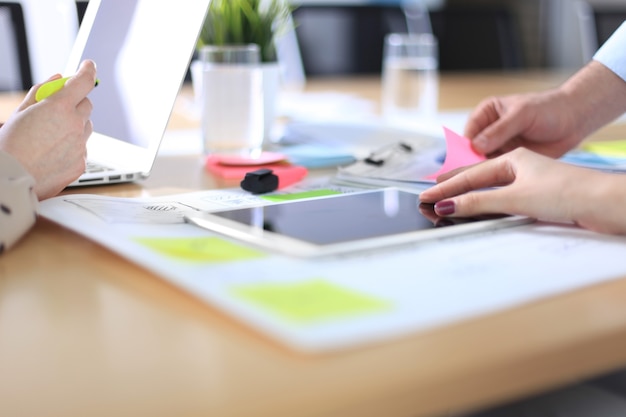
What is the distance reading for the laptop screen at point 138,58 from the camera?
933 mm

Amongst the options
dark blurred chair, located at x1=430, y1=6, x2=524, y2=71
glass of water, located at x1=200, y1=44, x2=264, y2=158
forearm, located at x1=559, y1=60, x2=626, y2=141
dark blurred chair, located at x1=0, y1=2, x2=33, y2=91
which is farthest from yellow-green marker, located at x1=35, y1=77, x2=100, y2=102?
dark blurred chair, located at x1=430, y1=6, x2=524, y2=71

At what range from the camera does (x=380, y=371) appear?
397 mm

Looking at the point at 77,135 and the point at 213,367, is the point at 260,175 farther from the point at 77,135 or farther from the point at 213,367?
the point at 213,367

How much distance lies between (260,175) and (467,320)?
1.43 feet

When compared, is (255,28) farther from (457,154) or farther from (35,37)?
(35,37)

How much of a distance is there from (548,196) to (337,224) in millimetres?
185

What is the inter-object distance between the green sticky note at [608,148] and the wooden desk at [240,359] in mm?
689

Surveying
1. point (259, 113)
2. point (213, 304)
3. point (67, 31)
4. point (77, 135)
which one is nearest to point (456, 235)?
point (213, 304)

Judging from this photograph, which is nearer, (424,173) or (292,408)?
(292,408)

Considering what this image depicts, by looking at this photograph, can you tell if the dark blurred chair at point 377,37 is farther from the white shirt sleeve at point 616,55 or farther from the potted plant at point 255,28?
the white shirt sleeve at point 616,55

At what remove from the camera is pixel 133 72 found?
0.99m

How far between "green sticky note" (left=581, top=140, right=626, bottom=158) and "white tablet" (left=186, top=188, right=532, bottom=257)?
0.52 m

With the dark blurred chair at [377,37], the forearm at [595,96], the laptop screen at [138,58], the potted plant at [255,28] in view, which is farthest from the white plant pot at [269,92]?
the dark blurred chair at [377,37]

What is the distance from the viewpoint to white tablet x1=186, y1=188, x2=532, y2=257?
0.59 metres
